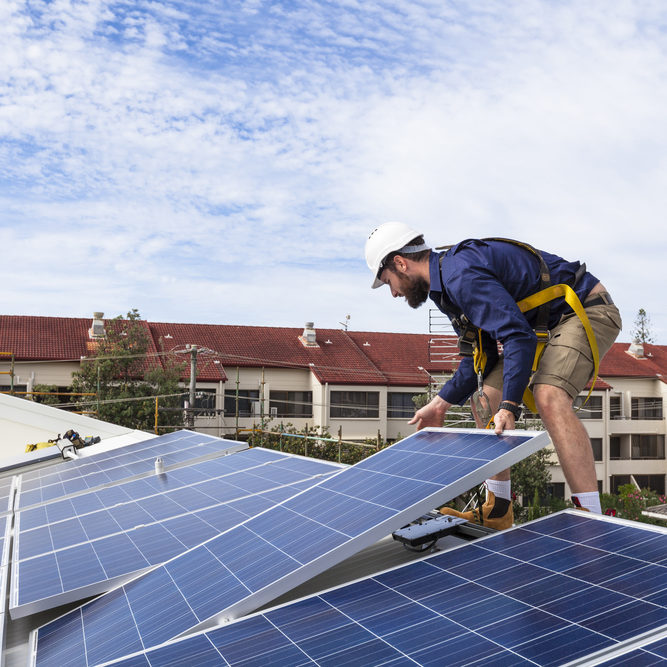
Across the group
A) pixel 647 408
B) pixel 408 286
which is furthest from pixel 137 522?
pixel 647 408

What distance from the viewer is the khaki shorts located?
13.1 ft

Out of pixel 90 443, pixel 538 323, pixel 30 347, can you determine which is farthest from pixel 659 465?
pixel 538 323

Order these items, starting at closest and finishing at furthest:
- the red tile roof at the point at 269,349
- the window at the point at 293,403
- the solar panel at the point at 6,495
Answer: the solar panel at the point at 6,495 < the red tile roof at the point at 269,349 < the window at the point at 293,403

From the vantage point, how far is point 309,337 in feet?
148

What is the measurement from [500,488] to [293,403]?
3844cm

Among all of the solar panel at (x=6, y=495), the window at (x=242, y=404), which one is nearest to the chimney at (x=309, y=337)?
the window at (x=242, y=404)

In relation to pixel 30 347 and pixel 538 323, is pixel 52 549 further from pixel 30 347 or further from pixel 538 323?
pixel 30 347

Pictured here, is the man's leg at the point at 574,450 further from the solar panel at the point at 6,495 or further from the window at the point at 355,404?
the window at the point at 355,404

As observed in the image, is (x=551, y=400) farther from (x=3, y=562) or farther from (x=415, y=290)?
(x=3, y=562)

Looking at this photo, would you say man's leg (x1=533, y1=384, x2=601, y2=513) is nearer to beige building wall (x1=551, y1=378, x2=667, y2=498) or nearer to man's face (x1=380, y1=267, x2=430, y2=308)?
A: man's face (x1=380, y1=267, x2=430, y2=308)

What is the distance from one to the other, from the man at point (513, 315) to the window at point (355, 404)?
37.5 metres

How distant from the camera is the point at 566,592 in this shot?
7.69 feet

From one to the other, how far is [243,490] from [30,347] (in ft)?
122

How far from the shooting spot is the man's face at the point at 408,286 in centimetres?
443
